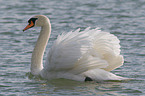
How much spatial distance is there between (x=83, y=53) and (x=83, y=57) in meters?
0.15

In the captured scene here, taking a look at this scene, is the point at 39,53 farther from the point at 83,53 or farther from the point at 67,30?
the point at 67,30

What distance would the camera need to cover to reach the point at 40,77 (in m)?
9.84

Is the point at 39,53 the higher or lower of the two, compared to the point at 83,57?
higher

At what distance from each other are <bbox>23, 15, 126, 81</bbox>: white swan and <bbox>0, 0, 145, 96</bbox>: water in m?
0.21

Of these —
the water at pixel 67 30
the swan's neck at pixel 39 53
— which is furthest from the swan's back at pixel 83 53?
the swan's neck at pixel 39 53

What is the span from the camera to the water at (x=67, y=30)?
28.8 ft

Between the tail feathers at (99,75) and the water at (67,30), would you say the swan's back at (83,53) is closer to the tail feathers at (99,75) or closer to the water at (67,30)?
the tail feathers at (99,75)

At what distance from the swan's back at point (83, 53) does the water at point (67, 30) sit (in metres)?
0.41

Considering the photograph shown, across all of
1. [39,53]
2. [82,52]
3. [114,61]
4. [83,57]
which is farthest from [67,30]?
[82,52]

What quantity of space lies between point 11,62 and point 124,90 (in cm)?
402

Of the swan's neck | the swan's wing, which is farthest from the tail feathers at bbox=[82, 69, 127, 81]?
the swan's neck

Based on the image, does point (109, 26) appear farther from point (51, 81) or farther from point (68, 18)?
point (51, 81)

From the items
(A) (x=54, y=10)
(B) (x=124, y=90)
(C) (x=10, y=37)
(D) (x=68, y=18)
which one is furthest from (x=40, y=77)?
(A) (x=54, y=10)

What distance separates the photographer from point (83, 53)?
8766 millimetres
